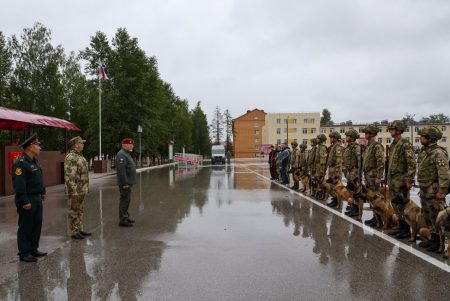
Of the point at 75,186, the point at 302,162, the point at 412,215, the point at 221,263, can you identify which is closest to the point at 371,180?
the point at 412,215

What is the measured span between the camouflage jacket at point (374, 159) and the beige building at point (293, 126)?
93.7 meters

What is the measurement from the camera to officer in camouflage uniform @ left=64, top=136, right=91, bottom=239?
7.10 m

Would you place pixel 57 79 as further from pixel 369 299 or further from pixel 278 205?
pixel 369 299

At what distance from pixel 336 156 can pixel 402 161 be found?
345 centimetres

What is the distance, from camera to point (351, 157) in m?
9.09

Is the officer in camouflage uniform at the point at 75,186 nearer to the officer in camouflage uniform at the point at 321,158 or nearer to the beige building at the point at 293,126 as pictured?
the officer in camouflage uniform at the point at 321,158

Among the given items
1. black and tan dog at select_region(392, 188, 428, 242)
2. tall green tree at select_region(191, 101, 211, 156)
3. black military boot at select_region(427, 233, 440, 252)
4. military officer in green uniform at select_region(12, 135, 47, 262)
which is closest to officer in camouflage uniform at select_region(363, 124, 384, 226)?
black and tan dog at select_region(392, 188, 428, 242)

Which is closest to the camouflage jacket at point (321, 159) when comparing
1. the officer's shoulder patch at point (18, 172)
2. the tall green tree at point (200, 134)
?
the officer's shoulder patch at point (18, 172)

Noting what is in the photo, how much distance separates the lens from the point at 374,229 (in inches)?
300

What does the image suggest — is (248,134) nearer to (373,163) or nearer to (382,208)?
(373,163)

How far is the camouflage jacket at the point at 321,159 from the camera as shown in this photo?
37.7ft

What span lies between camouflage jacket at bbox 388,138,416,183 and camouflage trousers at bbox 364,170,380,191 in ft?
2.04

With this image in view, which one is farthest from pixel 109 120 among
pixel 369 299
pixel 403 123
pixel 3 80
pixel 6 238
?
pixel 369 299

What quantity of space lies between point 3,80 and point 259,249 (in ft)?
139
